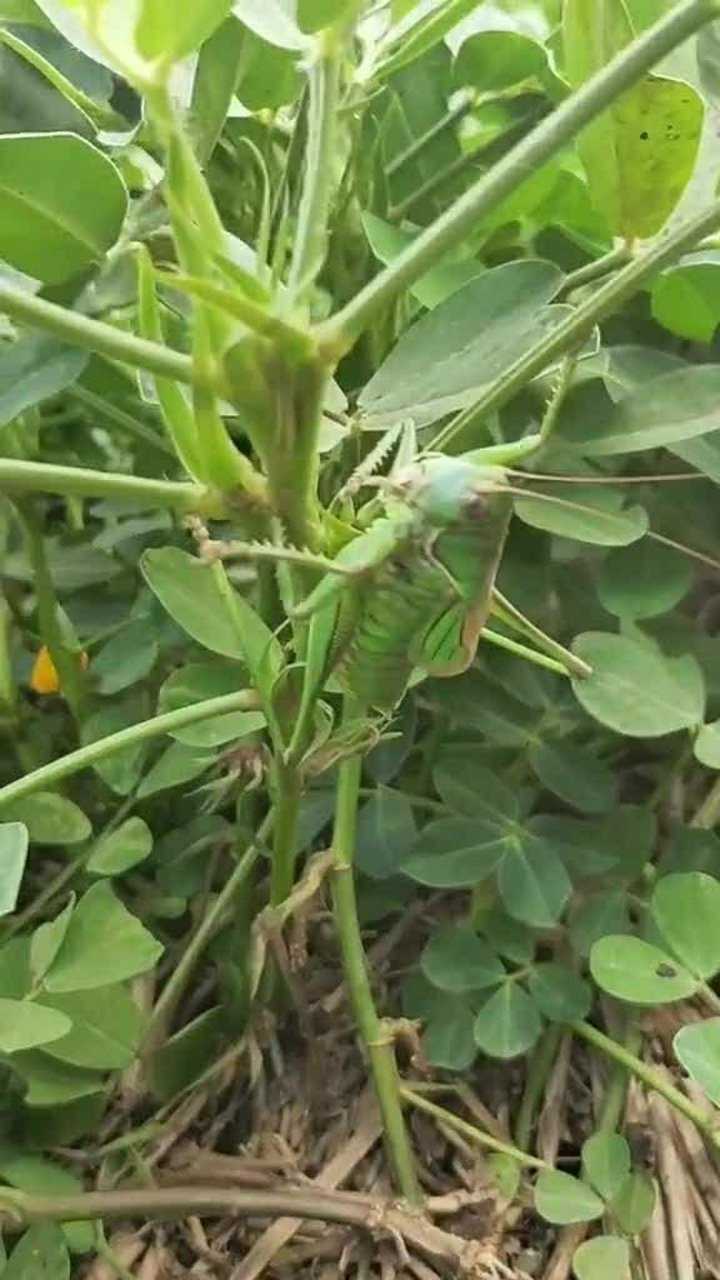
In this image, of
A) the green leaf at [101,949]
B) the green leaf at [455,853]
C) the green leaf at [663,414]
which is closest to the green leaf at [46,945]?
the green leaf at [101,949]

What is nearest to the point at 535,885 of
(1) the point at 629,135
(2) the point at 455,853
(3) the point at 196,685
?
(2) the point at 455,853

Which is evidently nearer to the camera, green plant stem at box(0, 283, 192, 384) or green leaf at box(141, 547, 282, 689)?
green plant stem at box(0, 283, 192, 384)

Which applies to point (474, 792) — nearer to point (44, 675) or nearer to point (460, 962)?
point (460, 962)

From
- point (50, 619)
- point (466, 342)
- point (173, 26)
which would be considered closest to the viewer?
point (173, 26)

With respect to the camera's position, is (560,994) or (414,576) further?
(560,994)

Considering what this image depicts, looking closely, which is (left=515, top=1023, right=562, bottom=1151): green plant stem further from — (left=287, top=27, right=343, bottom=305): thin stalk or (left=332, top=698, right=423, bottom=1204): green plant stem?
(left=287, top=27, right=343, bottom=305): thin stalk

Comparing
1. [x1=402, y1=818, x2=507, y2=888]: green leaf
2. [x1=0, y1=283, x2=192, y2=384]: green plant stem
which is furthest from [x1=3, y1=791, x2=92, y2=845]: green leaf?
[x1=0, y1=283, x2=192, y2=384]: green plant stem
